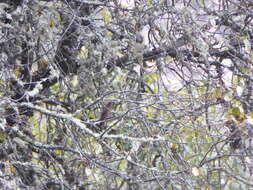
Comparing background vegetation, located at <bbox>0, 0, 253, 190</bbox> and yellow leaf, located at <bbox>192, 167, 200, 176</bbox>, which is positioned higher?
background vegetation, located at <bbox>0, 0, 253, 190</bbox>

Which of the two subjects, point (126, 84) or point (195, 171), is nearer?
point (195, 171)

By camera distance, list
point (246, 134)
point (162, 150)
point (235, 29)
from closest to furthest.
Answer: point (246, 134) → point (162, 150) → point (235, 29)

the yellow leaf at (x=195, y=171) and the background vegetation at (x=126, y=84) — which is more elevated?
the background vegetation at (x=126, y=84)

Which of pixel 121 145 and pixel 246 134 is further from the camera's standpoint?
pixel 121 145

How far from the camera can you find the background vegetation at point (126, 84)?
2.96m

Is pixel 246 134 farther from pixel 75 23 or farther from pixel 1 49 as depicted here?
pixel 1 49

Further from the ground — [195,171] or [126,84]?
[126,84]

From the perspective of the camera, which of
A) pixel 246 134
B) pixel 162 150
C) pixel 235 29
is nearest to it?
pixel 246 134

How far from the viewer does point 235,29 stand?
3.45 m

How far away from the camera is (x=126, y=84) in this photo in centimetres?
356

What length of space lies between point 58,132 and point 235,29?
1.30m

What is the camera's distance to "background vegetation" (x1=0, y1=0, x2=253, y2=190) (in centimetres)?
296

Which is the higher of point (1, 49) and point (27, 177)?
point (1, 49)

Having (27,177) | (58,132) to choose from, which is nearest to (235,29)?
(58,132)
